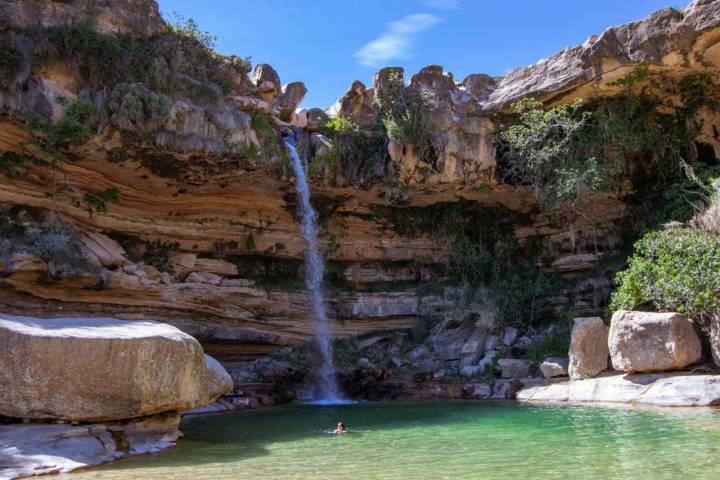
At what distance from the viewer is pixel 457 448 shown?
8.20m

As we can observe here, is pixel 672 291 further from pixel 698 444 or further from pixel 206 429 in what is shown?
pixel 206 429

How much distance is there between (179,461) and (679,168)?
16.3 meters

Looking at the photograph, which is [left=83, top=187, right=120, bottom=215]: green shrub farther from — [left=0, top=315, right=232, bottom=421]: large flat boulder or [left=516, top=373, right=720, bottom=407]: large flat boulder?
[left=516, top=373, right=720, bottom=407]: large flat boulder

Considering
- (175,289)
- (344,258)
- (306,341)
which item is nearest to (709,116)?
(344,258)

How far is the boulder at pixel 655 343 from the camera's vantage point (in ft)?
40.2

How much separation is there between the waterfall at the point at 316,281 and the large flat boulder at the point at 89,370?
821cm

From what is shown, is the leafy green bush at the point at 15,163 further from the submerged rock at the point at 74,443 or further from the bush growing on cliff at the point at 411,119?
the bush growing on cliff at the point at 411,119

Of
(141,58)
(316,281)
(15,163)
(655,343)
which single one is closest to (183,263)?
(316,281)

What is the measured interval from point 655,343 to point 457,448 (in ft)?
20.8

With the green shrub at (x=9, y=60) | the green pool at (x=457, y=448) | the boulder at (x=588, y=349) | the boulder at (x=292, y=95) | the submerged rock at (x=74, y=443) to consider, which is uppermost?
the boulder at (x=292, y=95)

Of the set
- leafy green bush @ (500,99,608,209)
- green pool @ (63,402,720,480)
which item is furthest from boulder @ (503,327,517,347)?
green pool @ (63,402,720,480)

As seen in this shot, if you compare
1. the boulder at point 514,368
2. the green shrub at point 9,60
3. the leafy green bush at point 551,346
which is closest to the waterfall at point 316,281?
the boulder at point 514,368

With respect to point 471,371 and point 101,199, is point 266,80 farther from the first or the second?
point 471,371

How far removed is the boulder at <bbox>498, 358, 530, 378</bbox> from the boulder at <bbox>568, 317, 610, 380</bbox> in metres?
1.80
